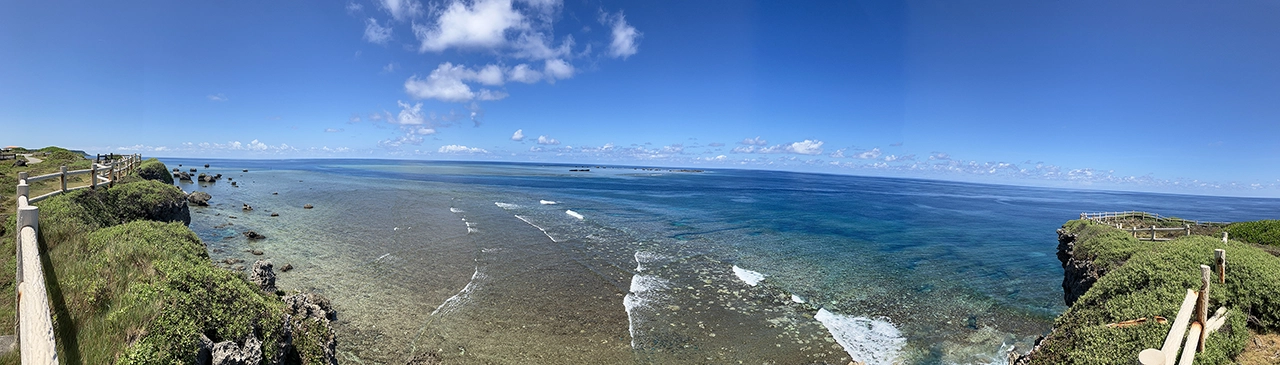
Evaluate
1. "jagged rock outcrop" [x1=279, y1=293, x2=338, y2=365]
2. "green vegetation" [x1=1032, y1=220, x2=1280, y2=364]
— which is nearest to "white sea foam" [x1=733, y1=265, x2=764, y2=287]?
"green vegetation" [x1=1032, y1=220, x2=1280, y2=364]

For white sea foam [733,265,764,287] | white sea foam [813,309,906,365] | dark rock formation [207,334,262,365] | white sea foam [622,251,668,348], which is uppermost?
dark rock formation [207,334,262,365]

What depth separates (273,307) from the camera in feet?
34.9

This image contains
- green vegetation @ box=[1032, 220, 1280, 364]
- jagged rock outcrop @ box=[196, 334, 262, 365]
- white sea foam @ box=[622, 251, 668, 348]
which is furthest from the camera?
white sea foam @ box=[622, 251, 668, 348]

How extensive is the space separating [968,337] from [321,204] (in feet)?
192

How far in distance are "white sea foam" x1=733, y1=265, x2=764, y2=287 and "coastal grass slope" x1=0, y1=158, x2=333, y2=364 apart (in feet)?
60.9

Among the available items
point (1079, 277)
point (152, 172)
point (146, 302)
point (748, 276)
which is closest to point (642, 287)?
point (748, 276)

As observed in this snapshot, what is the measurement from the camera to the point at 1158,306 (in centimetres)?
1074

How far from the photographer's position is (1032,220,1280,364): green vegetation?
32.0 feet

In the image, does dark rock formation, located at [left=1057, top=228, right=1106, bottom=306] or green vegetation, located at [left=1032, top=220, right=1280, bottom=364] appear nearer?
green vegetation, located at [left=1032, top=220, right=1280, bottom=364]

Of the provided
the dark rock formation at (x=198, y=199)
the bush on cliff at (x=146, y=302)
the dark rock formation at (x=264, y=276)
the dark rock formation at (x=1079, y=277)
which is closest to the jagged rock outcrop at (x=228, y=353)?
the bush on cliff at (x=146, y=302)

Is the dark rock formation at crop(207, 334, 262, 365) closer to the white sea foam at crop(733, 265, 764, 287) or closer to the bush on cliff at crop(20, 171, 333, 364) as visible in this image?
the bush on cliff at crop(20, 171, 333, 364)

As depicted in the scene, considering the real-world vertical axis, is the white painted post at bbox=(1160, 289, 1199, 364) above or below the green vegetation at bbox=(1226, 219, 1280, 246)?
above

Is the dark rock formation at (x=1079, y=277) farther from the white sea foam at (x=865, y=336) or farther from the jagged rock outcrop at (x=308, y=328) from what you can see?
the jagged rock outcrop at (x=308, y=328)

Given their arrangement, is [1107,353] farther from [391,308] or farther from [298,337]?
[391,308]
